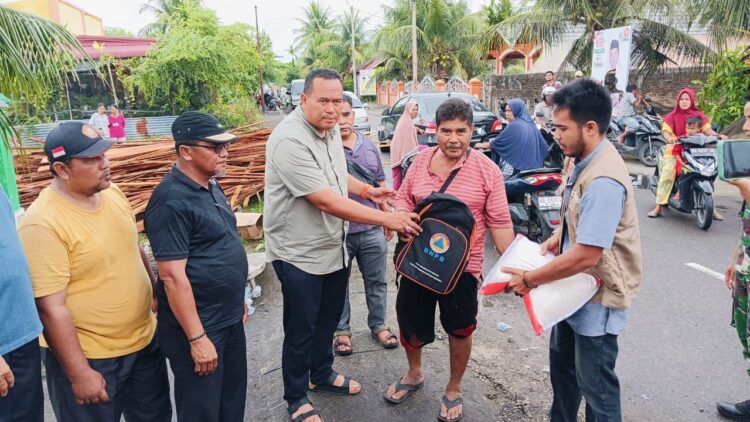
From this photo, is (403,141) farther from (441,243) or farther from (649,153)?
(649,153)

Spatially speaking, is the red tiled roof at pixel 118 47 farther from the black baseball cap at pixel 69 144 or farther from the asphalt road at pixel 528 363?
the black baseball cap at pixel 69 144

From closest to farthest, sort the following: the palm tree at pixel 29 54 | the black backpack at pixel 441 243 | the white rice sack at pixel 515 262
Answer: the white rice sack at pixel 515 262 < the black backpack at pixel 441 243 < the palm tree at pixel 29 54

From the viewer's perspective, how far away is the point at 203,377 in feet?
7.21

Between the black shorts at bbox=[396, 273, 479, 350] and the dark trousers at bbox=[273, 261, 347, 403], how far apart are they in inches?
16.0

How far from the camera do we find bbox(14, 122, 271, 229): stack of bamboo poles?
23.4ft

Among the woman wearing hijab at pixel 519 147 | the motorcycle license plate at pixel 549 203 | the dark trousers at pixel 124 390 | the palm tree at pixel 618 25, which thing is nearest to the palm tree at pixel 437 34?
the palm tree at pixel 618 25

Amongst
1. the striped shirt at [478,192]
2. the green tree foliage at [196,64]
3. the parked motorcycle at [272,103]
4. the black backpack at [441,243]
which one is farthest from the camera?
the parked motorcycle at [272,103]

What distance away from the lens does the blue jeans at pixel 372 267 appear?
3.55 m

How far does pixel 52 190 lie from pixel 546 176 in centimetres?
453

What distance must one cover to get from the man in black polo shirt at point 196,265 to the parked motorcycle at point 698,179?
18.7 ft

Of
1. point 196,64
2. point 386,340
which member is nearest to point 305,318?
point 386,340

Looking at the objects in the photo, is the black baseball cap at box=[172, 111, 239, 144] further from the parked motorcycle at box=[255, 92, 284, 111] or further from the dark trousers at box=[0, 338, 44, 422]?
the parked motorcycle at box=[255, 92, 284, 111]

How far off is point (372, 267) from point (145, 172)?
17.7ft

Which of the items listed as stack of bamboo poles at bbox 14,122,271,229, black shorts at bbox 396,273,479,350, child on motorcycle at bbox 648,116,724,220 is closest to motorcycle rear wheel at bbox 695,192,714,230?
child on motorcycle at bbox 648,116,724,220
